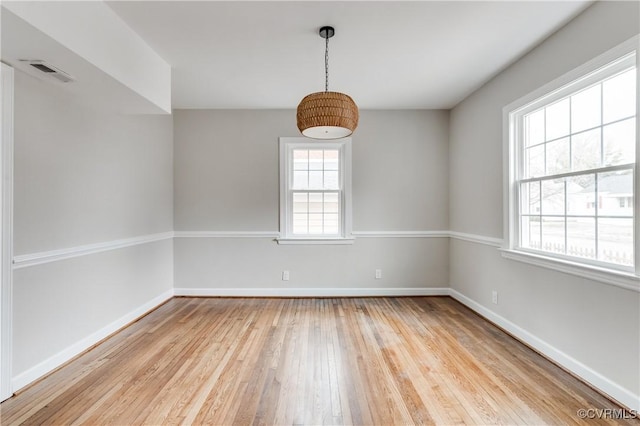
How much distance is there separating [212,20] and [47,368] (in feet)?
9.42

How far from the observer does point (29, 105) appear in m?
2.18

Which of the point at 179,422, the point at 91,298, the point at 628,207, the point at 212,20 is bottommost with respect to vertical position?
the point at 179,422

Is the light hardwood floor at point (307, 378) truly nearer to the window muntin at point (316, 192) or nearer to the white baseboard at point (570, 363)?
the white baseboard at point (570, 363)

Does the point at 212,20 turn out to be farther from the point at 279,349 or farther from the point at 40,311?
the point at 279,349

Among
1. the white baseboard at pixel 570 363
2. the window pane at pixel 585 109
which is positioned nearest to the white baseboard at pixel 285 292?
the white baseboard at pixel 570 363

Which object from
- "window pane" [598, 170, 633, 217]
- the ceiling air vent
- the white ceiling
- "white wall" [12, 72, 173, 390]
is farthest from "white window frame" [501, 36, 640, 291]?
"white wall" [12, 72, 173, 390]

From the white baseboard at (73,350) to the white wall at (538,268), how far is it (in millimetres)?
3913

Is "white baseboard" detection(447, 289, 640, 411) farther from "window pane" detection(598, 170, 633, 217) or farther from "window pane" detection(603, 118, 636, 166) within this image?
"window pane" detection(603, 118, 636, 166)

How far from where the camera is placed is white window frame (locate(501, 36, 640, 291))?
6.04 ft

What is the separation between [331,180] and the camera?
4.41m

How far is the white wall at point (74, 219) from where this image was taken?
214cm

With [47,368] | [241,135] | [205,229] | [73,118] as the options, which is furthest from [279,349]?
[241,135]

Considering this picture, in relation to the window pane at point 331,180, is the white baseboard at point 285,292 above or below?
below

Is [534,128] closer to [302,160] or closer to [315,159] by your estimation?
[315,159]
